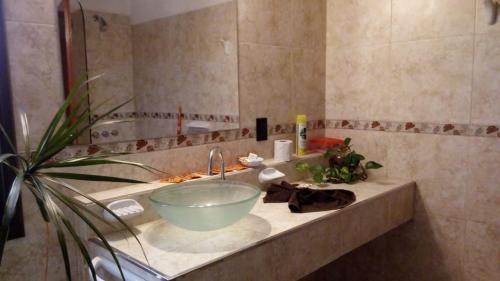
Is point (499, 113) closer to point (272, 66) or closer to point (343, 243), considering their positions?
point (343, 243)

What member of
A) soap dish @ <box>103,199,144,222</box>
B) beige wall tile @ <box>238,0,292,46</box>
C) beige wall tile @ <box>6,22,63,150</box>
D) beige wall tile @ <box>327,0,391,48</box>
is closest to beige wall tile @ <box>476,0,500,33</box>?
beige wall tile @ <box>327,0,391,48</box>

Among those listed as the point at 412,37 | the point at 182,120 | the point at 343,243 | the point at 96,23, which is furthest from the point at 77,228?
the point at 412,37

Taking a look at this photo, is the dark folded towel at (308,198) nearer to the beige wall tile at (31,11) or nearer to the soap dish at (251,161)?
the soap dish at (251,161)

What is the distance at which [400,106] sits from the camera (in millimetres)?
2100

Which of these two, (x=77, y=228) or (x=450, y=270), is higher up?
(x=77, y=228)

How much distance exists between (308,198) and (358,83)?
34.4 inches

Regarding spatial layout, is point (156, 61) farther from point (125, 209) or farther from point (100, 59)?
point (125, 209)

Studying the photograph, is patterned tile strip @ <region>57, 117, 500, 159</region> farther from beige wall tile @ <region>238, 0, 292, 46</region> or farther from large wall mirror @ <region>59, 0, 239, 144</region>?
beige wall tile @ <region>238, 0, 292, 46</region>

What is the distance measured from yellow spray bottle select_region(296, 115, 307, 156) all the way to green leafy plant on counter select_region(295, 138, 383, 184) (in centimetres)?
10

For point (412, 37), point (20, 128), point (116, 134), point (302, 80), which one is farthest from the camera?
point (302, 80)

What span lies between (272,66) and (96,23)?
0.92 meters

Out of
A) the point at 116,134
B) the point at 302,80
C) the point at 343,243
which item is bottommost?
the point at 343,243

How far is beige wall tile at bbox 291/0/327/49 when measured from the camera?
2.20 m

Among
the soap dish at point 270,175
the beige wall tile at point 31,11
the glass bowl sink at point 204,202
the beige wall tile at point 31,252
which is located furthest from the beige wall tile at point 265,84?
the beige wall tile at point 31,252
